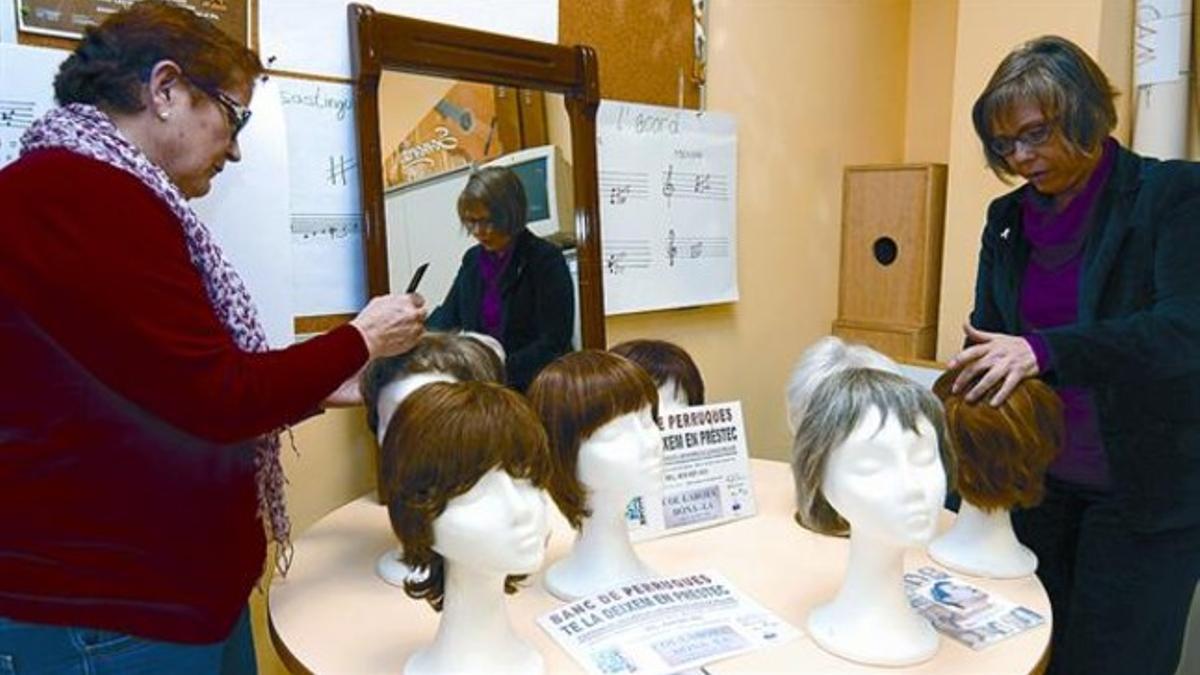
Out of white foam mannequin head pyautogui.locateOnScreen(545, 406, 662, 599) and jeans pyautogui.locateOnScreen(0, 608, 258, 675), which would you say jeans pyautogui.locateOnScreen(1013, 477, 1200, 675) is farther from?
jeans pyautogui.locateOnScreen(0, 608, 258, 675)

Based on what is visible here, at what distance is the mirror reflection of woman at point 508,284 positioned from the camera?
1.57m

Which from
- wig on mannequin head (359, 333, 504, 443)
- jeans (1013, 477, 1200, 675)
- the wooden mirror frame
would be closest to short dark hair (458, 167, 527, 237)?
the wooden mirror frame

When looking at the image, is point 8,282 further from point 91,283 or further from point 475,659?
point 475,659

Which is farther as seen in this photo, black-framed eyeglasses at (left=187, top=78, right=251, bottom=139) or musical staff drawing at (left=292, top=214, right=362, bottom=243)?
musical staff drawing at (left=292, top=214, right=362, bottom=243)

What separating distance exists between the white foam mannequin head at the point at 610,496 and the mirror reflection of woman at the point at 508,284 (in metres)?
0.50

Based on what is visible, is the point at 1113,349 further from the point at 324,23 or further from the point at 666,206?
the point at 324,23

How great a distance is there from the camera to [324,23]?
1427 millimetres

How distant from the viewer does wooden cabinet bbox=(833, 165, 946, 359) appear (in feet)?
7.69

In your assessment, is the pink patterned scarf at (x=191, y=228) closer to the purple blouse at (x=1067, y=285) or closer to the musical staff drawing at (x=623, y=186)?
the musical staff drawing at (x=623, y=186)

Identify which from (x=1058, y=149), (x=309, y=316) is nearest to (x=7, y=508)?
(x=309, y=316)

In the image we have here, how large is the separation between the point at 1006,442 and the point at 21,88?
4.85 ft

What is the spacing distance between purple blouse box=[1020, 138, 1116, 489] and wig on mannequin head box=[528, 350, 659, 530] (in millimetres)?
673

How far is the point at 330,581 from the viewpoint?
3.85 feet

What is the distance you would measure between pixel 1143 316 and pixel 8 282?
1464mm
